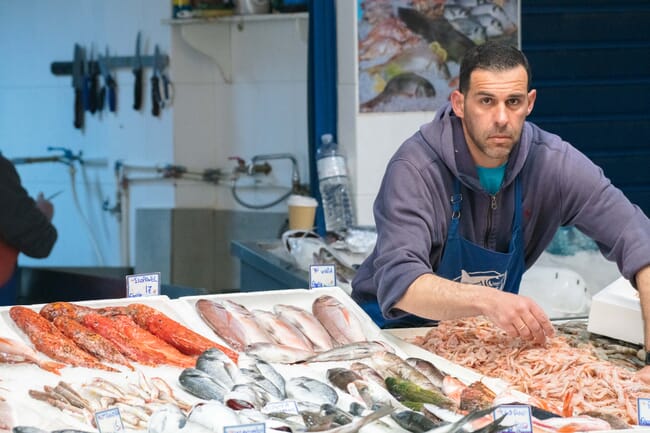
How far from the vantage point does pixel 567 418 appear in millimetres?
2369

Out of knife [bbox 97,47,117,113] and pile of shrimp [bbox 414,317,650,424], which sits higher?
knife [bbox 97,47,117,113]

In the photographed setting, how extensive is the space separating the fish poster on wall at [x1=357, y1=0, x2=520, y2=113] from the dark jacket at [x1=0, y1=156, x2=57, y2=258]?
171 centimetres

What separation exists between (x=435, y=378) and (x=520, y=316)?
382 mm

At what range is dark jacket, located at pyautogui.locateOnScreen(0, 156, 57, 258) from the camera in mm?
5594

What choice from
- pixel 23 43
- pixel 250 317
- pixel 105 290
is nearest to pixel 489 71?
pixel 250 317

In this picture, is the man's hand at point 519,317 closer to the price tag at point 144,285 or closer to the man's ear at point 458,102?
the man's ear at point 458,102

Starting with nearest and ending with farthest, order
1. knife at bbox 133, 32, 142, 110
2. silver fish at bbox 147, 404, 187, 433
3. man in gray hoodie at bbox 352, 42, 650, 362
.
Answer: silver fish at bbox 147, 404, 187, 433 < man in gray hoodie at bbox 352, 42, 650, 362 < knife at bbox 133, 32, 142, 110

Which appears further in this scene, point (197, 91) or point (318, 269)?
point (197, 91)

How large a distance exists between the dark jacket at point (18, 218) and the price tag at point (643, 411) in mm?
3854

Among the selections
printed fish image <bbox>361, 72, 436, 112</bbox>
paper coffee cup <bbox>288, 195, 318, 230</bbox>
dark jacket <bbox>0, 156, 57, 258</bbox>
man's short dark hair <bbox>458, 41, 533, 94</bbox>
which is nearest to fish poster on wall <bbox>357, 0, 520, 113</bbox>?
printed fish image <bbox>361, 72, 436, 112</bbox>

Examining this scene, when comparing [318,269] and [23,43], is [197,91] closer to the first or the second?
[23,43]

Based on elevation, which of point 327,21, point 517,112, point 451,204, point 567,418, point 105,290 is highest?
point 327,21

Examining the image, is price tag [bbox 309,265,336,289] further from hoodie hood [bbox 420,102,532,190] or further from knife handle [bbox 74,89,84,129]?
knife handle [bbox 74,89,84,129]

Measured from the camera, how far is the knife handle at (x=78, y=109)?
8.10 m
